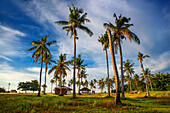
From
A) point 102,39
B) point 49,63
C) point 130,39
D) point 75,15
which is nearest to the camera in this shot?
point 130,39

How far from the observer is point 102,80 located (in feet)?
268

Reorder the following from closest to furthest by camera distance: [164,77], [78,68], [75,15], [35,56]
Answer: [75,15] → [35,56] → [78,68] → [164,77]

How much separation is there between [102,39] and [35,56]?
17184 mm

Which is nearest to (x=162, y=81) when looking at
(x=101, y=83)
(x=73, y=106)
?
(x=101, y=83)

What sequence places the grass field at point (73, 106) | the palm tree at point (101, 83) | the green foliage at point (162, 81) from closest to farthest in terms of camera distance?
the grass field at point (73, 106) < the green foliage at point (162, 81) < the palm tree at point (101, 83)

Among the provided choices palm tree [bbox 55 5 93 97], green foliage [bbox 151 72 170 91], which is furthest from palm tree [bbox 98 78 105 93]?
palm tree [bbox 55 5 93 97]

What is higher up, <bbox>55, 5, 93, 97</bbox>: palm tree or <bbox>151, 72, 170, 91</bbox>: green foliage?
<bbox>55, 5, 93, 97</bbox>: palm tree

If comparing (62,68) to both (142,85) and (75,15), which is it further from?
(142,85)

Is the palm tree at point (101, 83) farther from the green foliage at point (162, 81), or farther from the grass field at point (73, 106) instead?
the grass field at point (73, 106)

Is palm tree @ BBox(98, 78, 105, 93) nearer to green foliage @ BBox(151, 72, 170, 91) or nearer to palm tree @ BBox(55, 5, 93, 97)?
green foliage @ BBox(151, 72, 170, 91)

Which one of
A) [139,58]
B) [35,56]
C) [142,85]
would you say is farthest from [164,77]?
[35,56]

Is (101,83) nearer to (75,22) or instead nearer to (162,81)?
(162,81)

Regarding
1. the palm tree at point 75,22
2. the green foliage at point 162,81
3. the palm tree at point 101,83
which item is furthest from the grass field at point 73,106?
the palm tree at point 101,83

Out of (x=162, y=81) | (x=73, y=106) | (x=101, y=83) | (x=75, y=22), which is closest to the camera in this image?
(x=73, y=106)
